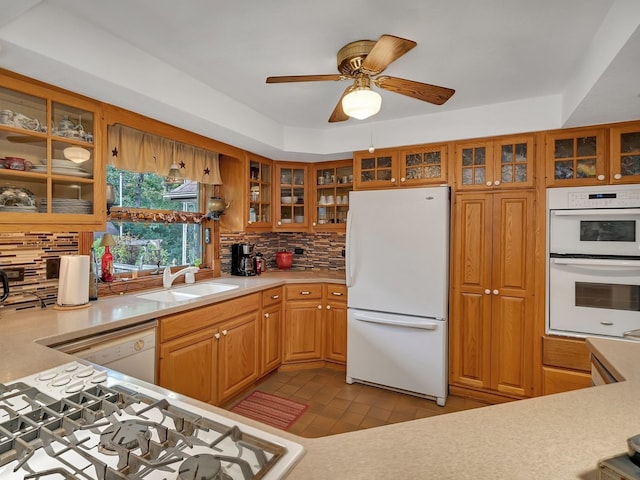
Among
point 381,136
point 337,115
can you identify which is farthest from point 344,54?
point 381,136

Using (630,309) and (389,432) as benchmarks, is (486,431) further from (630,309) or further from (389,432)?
(630,309)

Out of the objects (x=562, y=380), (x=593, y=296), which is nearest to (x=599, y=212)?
(x=593, y=296)

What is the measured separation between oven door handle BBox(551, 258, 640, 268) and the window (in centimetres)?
303

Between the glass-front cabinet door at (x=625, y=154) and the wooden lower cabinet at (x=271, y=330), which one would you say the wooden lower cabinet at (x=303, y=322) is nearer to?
the wooden lower cabinet at (x=271, y=330)

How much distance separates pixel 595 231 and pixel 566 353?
91 centimetres

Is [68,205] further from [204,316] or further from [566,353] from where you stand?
[566,353]

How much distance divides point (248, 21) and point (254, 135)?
123 centimetres

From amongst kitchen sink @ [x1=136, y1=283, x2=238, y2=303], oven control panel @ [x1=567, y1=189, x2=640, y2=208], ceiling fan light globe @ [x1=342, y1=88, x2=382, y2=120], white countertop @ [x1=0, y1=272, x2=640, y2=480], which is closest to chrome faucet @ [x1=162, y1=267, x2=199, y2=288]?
kitchen sink @ [x1=136, y1=283, x2=238, y2=303]

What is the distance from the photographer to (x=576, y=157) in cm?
249

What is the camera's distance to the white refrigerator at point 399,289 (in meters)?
2.71

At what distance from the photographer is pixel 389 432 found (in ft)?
2.57

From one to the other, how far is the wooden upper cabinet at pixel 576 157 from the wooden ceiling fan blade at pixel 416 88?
49.8 inches

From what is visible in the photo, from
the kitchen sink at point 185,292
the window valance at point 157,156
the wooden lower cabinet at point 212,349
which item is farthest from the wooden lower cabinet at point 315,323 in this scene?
the window valance at point 157,156

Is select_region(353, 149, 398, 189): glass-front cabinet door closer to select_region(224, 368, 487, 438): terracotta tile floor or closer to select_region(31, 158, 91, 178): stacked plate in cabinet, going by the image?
select_region(224, 368, 487, 438): terracotta tile floor
